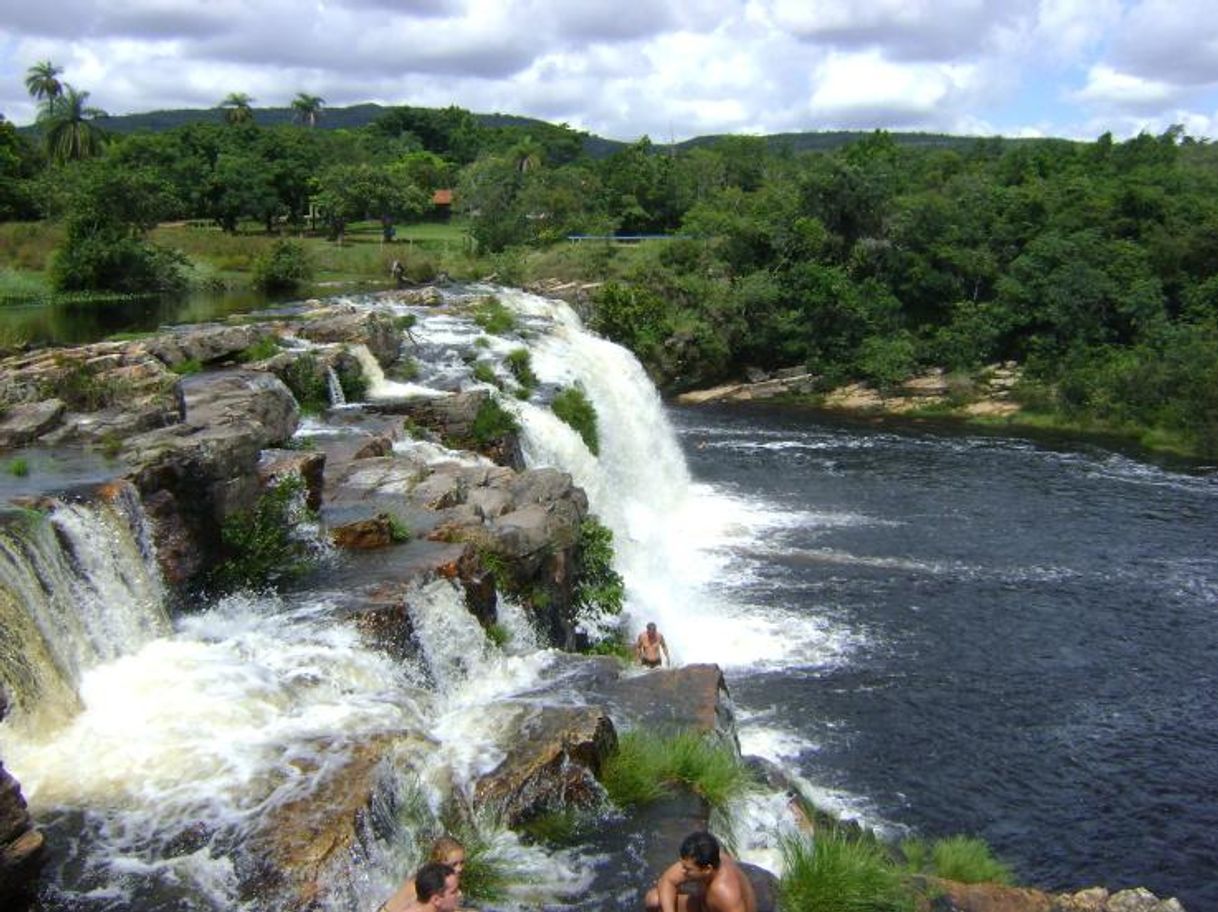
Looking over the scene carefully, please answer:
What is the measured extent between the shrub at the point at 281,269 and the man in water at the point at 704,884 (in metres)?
42.6

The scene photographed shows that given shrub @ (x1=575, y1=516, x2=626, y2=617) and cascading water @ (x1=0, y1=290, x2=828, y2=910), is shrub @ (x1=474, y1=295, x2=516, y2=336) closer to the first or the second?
shrub @ (x1=575, y1=516, x2=626, y2=617)

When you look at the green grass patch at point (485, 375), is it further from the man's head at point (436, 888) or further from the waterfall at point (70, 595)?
the man's head at point (436, 888)

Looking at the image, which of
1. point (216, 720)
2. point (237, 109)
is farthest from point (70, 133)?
point (216, 720)

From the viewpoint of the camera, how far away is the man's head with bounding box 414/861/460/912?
7.21 metres

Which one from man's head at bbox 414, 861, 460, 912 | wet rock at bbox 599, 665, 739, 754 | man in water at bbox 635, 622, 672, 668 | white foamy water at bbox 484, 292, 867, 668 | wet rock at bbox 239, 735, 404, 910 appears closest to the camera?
man's head at bbox 414, 861, 460, 912

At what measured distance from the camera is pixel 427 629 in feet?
43.5

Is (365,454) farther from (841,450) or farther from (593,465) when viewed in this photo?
(841,450)

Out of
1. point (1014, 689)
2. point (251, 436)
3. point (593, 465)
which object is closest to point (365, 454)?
point (251, 436)

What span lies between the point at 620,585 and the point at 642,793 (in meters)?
8.29

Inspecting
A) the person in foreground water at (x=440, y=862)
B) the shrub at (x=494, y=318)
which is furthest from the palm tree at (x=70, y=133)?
the person in foreground water at (x=440, y=862)

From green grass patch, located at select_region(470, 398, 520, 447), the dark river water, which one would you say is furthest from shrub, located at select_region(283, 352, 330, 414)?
the dark river water

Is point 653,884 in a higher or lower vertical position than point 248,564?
lower

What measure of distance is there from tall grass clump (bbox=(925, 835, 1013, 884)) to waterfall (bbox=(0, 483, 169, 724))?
8.91 metres

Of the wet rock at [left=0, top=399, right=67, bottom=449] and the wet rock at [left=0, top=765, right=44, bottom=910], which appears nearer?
the wet rock at [left=0, top=765, right=44, bottom=910]
